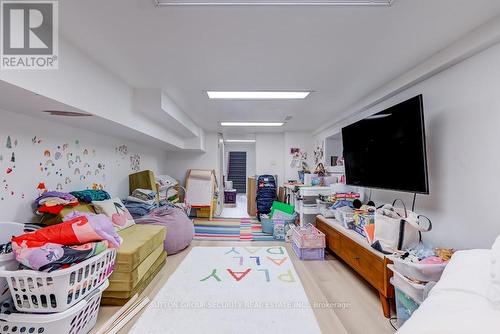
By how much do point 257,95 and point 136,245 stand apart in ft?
7.19

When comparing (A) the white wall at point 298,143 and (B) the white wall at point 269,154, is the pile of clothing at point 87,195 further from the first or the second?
(A) the white wall at point 298,143

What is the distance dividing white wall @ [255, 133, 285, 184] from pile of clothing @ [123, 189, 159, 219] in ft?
9.67

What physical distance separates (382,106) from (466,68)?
111cm

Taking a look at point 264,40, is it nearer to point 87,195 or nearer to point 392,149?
point 392,149

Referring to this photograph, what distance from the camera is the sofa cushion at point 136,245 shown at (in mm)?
2006

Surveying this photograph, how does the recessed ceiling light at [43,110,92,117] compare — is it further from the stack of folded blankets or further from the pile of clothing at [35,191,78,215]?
the stack of folded blankets

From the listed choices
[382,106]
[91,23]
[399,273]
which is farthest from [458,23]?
[91,23]

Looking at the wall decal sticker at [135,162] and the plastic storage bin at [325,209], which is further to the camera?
the wall decal sticker at [135,162]

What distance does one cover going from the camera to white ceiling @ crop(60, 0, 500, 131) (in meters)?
1.37

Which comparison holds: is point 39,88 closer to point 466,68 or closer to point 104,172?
point 104,172

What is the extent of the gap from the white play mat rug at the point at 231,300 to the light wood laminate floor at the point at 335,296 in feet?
0.30

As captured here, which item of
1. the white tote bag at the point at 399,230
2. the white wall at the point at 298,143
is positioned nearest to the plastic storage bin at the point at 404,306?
the white tote bag at the point at 399,230

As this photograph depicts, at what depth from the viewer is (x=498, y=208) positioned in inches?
60.2

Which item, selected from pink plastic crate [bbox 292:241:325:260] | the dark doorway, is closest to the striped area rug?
pink plastic crate [bbox 292:241:325:260]
